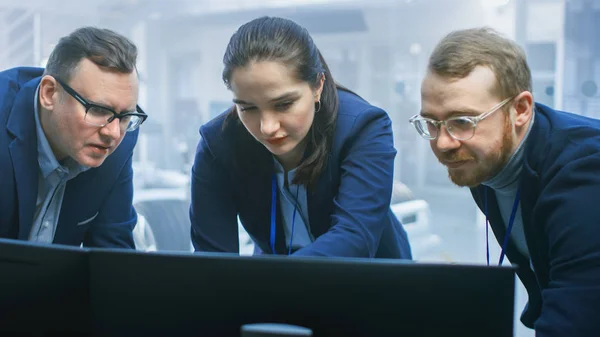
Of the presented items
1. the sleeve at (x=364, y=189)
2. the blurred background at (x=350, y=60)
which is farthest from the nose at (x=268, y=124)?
the blurred background at (x=350, y=60)

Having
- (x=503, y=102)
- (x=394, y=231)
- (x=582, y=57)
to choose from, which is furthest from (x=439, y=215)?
(x=503, y=102)

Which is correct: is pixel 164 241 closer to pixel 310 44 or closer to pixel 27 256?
pixel 310 44

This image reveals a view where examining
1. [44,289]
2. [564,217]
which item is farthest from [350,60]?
[44,289]

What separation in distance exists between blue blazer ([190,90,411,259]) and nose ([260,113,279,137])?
0.63ft

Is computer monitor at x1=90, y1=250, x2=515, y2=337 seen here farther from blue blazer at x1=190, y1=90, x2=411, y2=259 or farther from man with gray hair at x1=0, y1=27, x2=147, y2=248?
man with gray hair at x1=0, y1=27, x2=147, y2=248

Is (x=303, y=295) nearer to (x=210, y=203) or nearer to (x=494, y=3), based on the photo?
(x=210, y=203)

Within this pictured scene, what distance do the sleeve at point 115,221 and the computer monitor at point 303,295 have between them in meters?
1.11

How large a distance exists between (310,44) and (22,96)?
854 mm

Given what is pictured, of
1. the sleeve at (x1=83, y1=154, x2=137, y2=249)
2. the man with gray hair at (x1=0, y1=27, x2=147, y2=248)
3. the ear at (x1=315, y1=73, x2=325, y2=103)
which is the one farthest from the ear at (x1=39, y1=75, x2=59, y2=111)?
the ear at (x1=315, y1=73, x2=325, y2=103)

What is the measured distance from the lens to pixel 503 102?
4.95ft

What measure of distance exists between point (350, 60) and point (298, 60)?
154 centimetres

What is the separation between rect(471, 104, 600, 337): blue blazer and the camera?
123 centimetres

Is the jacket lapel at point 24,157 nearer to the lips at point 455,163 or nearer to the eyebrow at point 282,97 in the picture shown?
the eyebrow at point 282,97

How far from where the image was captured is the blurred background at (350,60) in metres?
2.93
